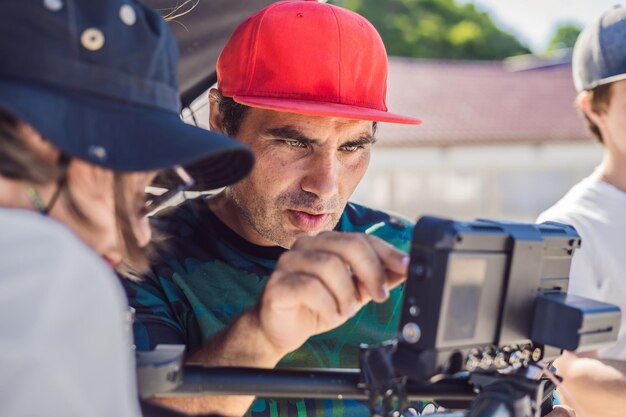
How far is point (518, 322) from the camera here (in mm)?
1087

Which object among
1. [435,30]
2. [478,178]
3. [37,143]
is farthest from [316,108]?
[435,30]

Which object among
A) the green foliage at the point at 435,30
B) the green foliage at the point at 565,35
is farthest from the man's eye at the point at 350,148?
the green foliage at the point at 565,35

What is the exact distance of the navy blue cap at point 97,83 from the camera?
2.97ft

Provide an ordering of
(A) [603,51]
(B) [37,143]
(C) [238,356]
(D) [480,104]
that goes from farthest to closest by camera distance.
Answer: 1. (D) [480,104]
2. (A) [603,51]
3. (C) [238,356]
4. (B) [37,143]

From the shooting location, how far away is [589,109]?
250 cm

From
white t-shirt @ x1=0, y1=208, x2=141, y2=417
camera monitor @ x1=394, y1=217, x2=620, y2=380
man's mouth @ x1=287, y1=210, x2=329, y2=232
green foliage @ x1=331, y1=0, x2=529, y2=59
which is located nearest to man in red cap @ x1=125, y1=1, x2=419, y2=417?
man's mouth @ x1=287, y1=210, x2=329, y2=232

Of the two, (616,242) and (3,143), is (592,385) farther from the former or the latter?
(3,143)

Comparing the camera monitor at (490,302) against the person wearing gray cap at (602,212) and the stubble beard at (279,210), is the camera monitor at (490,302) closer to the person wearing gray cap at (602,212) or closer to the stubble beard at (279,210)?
the stubble beard at (279,210)

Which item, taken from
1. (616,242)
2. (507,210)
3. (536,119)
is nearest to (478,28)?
(536,119)

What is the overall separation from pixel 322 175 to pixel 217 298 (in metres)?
0.39

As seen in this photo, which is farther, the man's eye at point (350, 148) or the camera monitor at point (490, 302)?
the man's eye at point (350, 148)

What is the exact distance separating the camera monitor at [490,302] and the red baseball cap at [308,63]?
75cm

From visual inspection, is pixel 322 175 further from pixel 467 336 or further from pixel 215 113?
pixel 467 336

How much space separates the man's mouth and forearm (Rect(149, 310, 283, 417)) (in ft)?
1.72
